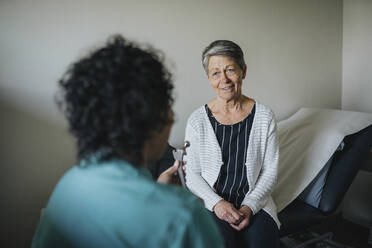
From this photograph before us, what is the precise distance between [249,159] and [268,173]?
0.39ft

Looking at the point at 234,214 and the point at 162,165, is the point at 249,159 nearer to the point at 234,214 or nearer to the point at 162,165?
the point at 234,214

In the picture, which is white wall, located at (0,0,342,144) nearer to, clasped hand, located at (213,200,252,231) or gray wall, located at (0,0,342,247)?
gray wall, located at (0,0,342,247)

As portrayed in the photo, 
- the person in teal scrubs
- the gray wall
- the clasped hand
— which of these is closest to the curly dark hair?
the person in teal scrubs

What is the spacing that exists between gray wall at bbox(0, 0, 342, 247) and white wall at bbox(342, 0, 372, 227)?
190mm

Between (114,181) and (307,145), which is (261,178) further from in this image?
(114,181)

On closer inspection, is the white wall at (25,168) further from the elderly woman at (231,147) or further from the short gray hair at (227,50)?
the short gray hair at (227,50)

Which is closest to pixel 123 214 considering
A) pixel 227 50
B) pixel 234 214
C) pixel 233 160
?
pixel 234 214

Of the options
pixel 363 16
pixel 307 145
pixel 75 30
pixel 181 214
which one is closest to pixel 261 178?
pixel 307 145

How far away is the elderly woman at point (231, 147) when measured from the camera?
127 centimetres

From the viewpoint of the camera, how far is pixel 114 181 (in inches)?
21.2

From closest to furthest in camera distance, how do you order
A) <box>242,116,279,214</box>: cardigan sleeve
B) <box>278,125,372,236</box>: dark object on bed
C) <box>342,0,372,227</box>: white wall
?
1. <box>242,116,279,214</box>: cardigan sleeve
2. <box>278,125,372,236</box>: dark object on bed
3. <box>342,0,372,227</box>: white wall

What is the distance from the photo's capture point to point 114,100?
56 cm

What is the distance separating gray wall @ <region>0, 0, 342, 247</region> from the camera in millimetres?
1295

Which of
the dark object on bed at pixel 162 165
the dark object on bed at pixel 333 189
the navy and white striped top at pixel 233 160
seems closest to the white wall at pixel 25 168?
the dark object on bed at pixel 162 165
